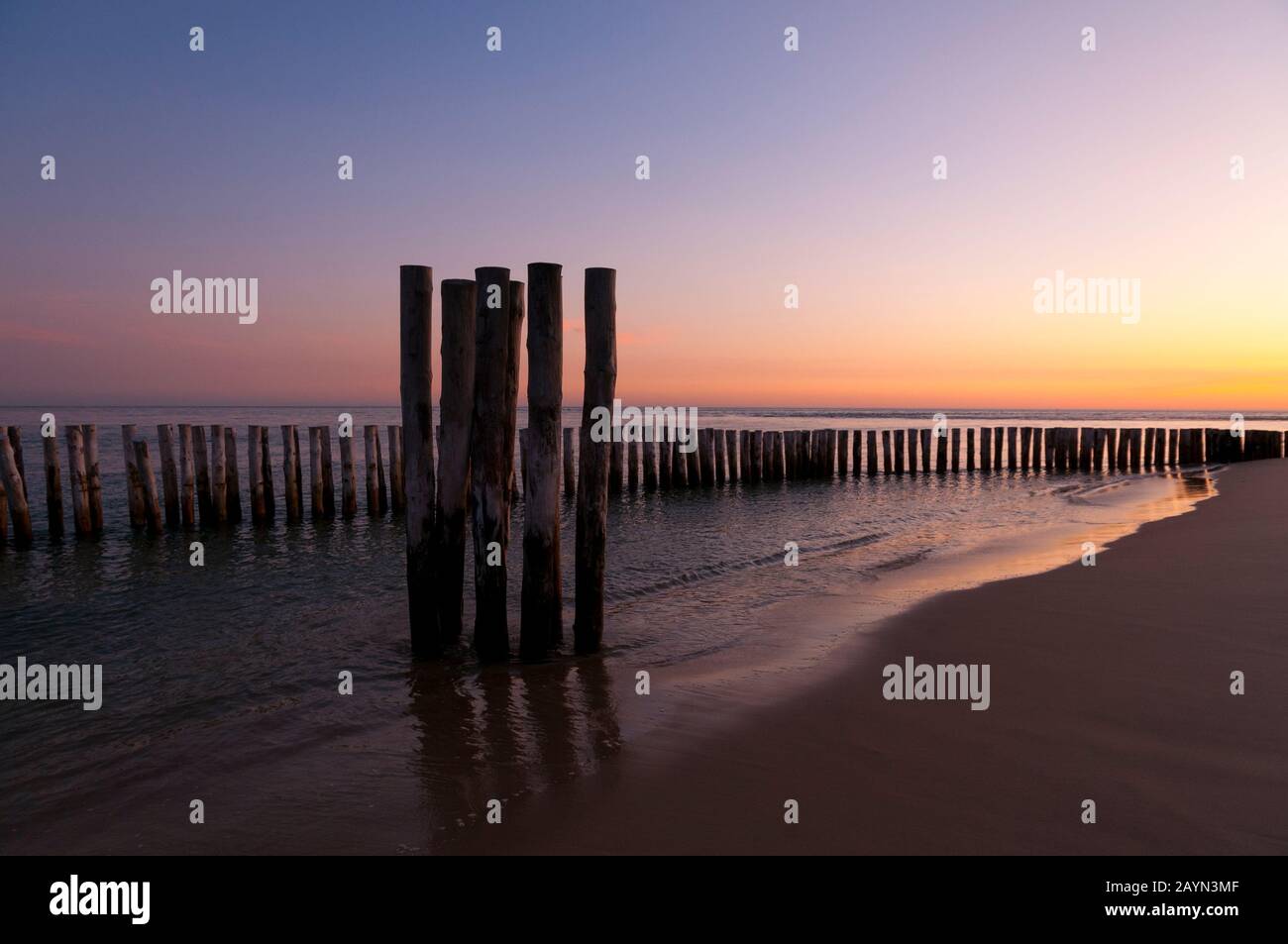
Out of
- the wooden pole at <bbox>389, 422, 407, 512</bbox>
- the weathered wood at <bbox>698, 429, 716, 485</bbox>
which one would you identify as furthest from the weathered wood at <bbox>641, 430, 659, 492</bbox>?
the wooden pole at <bbox>389, 422, 407, 512</bbox>

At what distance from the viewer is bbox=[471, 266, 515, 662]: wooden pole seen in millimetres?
5980

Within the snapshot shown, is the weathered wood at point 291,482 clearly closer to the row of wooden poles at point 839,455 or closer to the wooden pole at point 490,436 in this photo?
the row of wooden poles at point 839,455

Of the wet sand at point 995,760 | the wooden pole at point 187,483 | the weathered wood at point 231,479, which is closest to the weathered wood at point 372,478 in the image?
the weathered wood at point 231,479

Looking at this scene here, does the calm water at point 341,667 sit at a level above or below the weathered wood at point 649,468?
below

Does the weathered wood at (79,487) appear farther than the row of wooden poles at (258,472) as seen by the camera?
Yes

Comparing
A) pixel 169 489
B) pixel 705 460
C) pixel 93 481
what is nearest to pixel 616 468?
pixel 705 460

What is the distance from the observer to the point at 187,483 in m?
13.8

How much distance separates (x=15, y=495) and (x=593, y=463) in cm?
1118

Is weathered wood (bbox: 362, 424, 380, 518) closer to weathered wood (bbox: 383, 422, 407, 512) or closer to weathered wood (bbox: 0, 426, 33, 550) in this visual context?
weathered wood (bbox: 383, 422, 407, 512)

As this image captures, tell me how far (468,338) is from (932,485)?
1827 centimetres

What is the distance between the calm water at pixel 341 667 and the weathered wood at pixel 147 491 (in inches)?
14.1

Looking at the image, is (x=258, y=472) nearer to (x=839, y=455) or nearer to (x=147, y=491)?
(x=147, y=491)

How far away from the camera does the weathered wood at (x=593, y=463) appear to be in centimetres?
604
